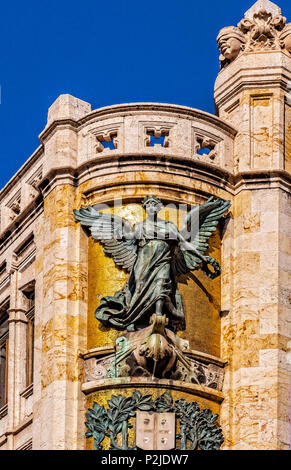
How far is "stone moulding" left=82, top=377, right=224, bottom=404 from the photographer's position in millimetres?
48719

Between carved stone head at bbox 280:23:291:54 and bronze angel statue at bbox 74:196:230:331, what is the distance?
14.4 ft

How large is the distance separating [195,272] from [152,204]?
67.4 inches

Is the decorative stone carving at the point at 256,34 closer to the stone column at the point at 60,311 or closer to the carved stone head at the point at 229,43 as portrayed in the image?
the carved stone head at the point at 229,43

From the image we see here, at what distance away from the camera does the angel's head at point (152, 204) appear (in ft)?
164

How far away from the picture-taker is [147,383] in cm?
4869

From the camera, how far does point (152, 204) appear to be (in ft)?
164

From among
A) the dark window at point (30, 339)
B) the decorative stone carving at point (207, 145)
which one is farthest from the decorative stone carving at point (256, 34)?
the dark window at point (30, 339)

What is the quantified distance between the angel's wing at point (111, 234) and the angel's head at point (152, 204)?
21.6 inches

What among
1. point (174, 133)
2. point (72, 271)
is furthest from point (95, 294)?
point (174, 133)

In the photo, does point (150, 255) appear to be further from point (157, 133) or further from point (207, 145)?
point (207, 145)

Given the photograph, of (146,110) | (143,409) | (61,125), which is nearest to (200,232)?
(146,110)

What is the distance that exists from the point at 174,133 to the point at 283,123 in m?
2.48

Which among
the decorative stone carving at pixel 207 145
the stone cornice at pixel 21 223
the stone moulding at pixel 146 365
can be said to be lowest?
the stone moulding at pixel 146 365

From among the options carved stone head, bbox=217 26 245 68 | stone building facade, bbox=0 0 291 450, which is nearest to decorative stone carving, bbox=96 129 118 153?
stone building facade, bbox=0 0 291 450
